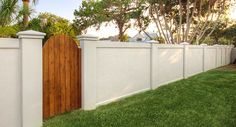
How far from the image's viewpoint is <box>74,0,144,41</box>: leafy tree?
2777 cm

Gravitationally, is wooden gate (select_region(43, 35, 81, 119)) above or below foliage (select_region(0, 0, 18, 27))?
below

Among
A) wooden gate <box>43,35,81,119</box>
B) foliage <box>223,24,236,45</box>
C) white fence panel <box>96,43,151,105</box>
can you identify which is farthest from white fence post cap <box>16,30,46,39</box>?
foliage <box>223,24,236,45</box>

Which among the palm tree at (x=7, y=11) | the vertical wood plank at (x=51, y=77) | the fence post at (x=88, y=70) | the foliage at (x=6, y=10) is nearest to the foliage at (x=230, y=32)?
the palm tree at (x=7, y=11)

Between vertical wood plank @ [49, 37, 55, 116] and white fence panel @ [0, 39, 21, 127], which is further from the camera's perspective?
vertical wood plank @ [49, 37, 55, 116]

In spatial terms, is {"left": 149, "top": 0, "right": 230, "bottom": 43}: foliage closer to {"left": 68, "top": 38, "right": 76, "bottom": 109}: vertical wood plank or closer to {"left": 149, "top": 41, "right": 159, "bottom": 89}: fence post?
{"left": 149, "top": 41, "right": 159, "bottom": 89}: fence post

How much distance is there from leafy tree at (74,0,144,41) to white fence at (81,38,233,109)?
43.8 feet

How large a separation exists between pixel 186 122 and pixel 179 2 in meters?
16.4

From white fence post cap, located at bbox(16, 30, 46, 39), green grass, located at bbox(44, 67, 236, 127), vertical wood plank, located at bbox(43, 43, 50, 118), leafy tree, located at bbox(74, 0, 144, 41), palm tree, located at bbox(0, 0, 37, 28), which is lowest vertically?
green grass, located at bbox(44, 67, 236, 127)

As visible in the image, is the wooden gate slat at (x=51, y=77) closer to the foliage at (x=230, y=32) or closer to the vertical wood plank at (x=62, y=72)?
the vertical wood plank at (x=62, y=72)

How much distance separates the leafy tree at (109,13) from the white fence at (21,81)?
1995 centimetres

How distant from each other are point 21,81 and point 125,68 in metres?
3.73

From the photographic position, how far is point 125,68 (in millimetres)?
8039

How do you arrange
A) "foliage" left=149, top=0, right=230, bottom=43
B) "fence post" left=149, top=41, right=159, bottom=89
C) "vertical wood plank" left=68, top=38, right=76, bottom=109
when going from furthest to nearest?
"foliage" left=149, top=0, right=230, bottom=43 < "fence post" left=149, top=41, right=159, bottom=89 < "vertical wood plank" left=68, top=38, right=76, bottom=109

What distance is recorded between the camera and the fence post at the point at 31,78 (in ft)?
15.8
